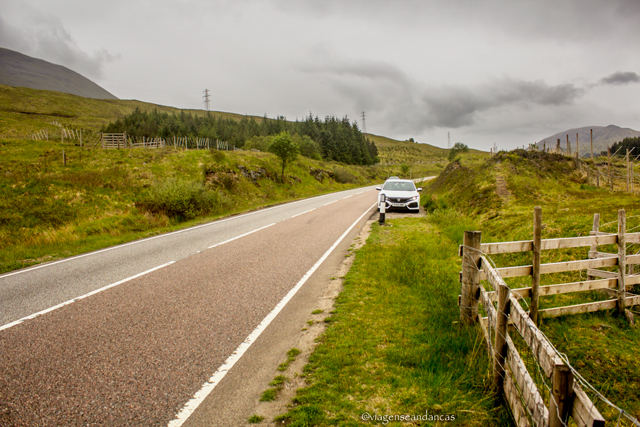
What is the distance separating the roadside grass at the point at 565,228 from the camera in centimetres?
356

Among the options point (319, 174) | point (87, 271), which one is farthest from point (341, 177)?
point (87, 271)

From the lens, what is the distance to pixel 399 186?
16594 mm

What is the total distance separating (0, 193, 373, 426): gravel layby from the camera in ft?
9.21

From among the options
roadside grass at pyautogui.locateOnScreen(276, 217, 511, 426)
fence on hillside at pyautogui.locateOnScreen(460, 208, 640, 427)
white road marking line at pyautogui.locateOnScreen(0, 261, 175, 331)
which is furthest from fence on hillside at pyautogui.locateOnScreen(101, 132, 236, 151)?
fence on hillside at pyautogui.locateOnScreen(460, 208, 640, 427)

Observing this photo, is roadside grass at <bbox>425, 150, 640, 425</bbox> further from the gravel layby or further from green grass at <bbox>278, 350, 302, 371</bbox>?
the gravel layby

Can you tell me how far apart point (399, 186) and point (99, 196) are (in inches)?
668

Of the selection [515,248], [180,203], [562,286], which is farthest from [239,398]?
[180,203]

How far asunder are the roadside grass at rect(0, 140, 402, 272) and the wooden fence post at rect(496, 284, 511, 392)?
34.8 feet

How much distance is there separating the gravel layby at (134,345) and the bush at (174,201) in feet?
35.8

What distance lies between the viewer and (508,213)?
34.3 ft

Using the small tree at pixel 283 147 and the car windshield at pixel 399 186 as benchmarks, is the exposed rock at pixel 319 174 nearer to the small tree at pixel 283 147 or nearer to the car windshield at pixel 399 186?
the small tree at pixel 283 147

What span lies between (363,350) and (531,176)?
1552 centimetres

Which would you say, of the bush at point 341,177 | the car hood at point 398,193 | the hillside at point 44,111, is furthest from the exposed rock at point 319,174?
the hillside at point 44,111

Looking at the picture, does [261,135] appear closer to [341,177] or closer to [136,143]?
[341,177]
